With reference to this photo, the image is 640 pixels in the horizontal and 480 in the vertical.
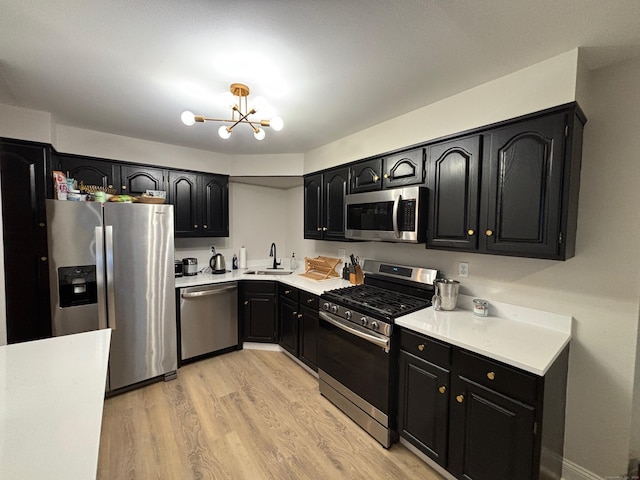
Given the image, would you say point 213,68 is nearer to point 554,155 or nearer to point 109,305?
point 554,155

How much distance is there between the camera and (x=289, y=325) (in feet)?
10.1

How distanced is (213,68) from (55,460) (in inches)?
73.9

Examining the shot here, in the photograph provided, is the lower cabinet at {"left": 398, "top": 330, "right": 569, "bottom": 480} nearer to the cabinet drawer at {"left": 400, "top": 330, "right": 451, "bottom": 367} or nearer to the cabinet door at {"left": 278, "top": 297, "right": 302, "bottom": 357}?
the cabinet drawer at {"left": 400, "top": 330, "right": 451, "bottom": 367}

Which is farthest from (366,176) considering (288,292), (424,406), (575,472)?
(575,472)

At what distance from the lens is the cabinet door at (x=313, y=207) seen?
10.4 ft

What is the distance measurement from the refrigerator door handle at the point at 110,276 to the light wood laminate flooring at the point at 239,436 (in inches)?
30.2

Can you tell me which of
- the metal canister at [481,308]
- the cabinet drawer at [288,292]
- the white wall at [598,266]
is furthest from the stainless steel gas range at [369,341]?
the white wall at [598,266]

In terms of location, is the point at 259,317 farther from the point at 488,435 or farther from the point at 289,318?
the point at 488,435

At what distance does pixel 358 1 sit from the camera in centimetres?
116

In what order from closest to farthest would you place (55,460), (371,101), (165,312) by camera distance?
(55,460)
(371,101)
(165,312)

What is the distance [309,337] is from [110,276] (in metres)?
1.90

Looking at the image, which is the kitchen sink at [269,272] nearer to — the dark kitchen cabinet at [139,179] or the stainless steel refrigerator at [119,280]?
the stainless steel refrigerator at [119,280]

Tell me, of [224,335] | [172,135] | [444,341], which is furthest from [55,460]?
[172,135]

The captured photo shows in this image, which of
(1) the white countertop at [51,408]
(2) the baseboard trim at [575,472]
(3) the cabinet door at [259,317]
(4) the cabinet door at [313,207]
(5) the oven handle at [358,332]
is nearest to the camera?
(1) the white countertop at [51,408]
